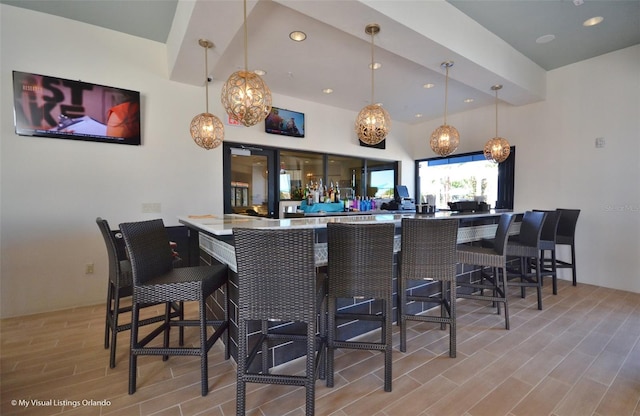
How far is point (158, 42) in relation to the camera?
352cm

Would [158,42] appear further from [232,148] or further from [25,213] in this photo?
[25,213]

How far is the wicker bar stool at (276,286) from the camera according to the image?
4.54 ft

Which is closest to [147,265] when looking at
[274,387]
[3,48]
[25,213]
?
[274,387]

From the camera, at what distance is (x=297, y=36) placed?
9.80 feet

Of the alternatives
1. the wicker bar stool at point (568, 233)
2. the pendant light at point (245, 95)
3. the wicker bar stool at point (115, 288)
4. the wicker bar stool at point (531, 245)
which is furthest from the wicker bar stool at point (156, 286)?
the wicker bar stool at point (568, 233)

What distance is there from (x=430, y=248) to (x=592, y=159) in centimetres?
378

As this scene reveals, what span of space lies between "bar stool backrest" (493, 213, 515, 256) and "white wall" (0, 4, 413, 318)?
3.62m

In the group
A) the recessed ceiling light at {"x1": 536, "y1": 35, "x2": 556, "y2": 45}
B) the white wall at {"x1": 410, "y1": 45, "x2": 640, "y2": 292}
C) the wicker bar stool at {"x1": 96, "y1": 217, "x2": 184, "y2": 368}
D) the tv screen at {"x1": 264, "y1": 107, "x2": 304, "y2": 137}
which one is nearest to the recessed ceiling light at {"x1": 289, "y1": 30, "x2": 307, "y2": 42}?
the tv screen at {"x1": 264, "y1": 107, "x2": 304, "y2": 137}

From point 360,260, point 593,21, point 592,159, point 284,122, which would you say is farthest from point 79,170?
point 592,159

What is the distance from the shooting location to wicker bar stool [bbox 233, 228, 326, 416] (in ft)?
4.54

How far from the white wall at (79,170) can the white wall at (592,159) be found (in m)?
5.19

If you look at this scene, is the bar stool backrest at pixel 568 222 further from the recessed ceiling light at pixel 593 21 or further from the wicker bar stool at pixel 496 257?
the recessed ceiling light at pixel 593 21

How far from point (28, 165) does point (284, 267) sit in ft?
11.0

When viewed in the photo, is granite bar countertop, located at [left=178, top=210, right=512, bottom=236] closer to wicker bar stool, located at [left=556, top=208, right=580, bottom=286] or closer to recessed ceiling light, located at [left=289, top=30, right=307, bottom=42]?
wicker bar stool, located at [left=556, top=208, right=580, bottom=286]
